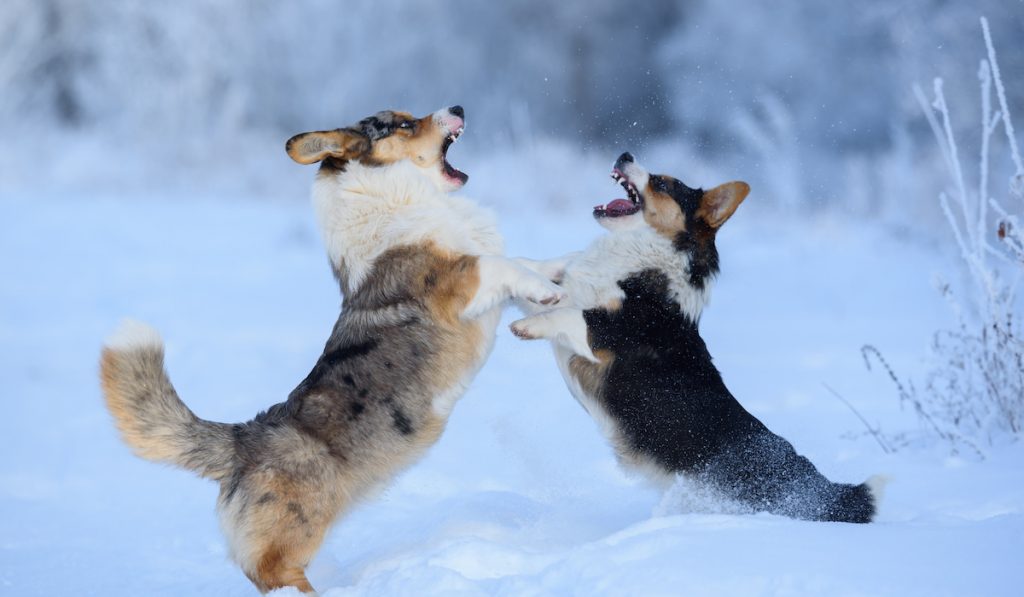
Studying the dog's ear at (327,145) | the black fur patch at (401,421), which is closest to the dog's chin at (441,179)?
the dog's ear at (327,145)

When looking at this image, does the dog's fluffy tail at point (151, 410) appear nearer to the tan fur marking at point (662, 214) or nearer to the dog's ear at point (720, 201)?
the tan fur marking at point (662, 214)

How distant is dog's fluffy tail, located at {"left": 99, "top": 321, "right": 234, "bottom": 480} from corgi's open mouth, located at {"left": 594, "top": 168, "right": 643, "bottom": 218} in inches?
82.3

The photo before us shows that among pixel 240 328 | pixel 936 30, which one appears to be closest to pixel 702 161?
pixel 936 30

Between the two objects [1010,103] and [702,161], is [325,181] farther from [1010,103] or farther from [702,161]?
[1010,103]

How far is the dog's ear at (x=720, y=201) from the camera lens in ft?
15.0

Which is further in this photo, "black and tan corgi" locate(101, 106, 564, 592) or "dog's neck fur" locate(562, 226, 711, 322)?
"dog's neck fur" locate(562, 226, 711, 322)

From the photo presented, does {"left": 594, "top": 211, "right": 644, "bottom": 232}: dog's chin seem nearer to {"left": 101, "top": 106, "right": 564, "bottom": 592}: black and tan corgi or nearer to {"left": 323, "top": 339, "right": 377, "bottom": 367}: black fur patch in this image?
{"left": 101, "top": 106, "right": 564, "bottom": 592}: black and tan corgi

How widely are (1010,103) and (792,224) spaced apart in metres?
3.59

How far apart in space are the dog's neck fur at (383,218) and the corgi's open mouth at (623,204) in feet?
2.02

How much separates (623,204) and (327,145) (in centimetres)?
146

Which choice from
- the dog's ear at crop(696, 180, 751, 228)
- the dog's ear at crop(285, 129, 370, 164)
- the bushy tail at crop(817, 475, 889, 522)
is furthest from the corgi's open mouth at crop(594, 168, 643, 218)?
the bushy tail at crop(817, 475, 889, 522)

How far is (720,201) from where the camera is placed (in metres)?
4.61

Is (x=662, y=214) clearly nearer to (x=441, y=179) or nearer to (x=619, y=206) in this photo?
(x=619, y=206)

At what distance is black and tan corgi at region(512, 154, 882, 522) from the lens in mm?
4215
